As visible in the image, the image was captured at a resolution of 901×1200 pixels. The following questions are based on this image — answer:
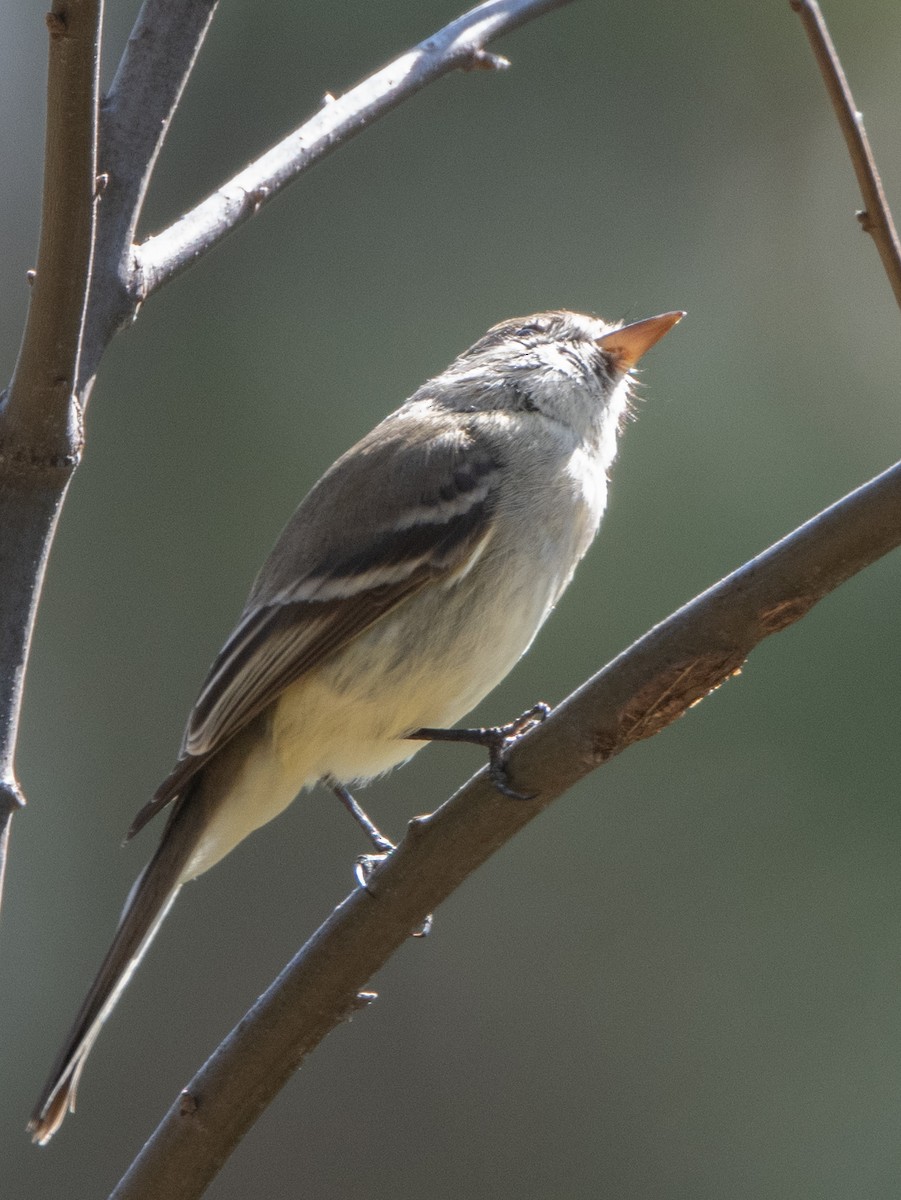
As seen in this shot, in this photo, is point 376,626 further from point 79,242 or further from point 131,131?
point 79,242

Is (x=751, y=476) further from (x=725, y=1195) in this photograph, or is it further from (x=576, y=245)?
(x=725, y=1195)

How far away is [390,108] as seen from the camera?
8.91 ft

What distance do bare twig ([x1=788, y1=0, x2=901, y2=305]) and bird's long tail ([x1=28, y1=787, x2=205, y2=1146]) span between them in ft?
5.62

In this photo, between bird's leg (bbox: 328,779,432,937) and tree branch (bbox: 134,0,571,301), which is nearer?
tree branch (bbox: 134,0,571,301)

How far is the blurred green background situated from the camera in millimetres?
6191

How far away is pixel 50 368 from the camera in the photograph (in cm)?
206

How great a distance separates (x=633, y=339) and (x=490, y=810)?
2111mm

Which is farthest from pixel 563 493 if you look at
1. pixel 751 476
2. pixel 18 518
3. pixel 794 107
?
pixel 794 107

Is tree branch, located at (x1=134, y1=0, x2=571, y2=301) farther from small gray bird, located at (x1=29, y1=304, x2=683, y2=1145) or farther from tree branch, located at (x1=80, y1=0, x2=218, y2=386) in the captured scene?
small gray bird, located at (x1=29, y1=304, x2=683, y2=1145)

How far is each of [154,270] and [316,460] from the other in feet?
14.3

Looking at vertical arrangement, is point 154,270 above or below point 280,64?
below

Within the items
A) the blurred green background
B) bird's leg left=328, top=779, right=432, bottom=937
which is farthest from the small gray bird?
the blurred green background

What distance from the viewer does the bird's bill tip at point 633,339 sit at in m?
3.94

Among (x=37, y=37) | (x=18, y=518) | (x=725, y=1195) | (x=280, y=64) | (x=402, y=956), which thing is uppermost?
(x=37, y=37)
